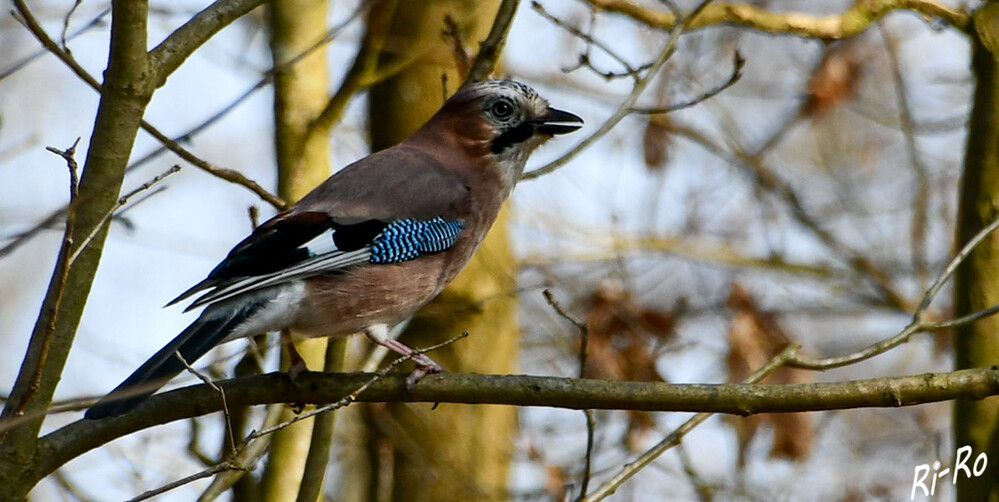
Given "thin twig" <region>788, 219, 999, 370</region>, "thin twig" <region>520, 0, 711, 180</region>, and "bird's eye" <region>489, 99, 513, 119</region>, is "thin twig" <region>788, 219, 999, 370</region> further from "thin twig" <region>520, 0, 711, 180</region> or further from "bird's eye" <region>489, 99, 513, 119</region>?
"bird's eye" <region>489, 99, 513, 119</region>

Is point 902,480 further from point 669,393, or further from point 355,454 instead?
point 669,393

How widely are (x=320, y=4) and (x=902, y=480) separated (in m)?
8.04

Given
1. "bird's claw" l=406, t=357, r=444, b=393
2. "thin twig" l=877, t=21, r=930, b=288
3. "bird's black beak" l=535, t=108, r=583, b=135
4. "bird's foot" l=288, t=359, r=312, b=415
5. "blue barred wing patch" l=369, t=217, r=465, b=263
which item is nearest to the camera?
"bird's claw" l=406, t=357, r=444, b=393

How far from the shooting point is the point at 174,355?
12.3ft

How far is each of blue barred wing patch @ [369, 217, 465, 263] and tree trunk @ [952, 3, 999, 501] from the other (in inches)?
86.2

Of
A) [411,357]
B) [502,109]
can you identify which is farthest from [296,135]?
[411,357]

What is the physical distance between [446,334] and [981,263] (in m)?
2.72

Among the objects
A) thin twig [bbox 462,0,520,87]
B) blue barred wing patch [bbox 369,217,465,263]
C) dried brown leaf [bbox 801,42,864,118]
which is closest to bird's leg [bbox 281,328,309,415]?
blue barred wing patch [bbox 369,217,465,263]

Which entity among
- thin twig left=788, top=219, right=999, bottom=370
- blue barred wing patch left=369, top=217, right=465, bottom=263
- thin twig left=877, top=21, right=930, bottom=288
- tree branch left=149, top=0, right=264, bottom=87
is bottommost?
thin twig left=788, top=219, right=999, bottom=370

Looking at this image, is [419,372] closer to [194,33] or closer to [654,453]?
[654,453]

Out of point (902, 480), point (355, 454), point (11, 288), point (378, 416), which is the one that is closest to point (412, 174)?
point (378, 416)

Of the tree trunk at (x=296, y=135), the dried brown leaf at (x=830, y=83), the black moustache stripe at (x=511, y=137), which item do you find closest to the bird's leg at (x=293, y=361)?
the tree trunk at (x=296, y=135)

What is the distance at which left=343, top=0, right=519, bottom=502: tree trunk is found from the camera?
6496 mm

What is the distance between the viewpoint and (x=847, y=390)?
352cm
